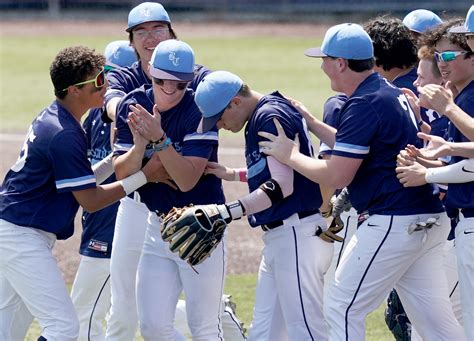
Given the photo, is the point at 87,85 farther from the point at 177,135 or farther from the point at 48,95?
the point at 48,95

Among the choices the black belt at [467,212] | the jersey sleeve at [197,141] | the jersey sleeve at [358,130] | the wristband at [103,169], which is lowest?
the wristband at [103,169]

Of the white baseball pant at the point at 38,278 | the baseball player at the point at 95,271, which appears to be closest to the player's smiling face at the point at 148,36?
the baseball player at the point at 95,271

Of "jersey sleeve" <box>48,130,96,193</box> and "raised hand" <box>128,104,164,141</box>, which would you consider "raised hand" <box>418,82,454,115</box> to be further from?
"jersey sleeve" <box>48,130,96,193</box>

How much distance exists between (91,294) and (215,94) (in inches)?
81.4

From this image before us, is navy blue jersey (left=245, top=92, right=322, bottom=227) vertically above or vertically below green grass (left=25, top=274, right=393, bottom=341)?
above

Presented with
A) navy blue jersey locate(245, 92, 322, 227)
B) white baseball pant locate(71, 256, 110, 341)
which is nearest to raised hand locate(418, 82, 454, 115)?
navy blue jersey locate(245, 92, 322, 227)

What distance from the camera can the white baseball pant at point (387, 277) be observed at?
5.77m

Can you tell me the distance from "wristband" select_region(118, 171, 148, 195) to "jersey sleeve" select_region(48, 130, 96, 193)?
27 centimetres

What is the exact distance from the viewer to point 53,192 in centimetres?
620

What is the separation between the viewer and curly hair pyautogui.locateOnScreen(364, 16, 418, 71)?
23.2 feet

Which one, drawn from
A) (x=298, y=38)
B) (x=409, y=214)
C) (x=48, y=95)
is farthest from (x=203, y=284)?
(x=298, y=38)

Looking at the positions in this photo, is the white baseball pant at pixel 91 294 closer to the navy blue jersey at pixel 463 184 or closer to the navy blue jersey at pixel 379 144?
the navy blue jersey at pixel 379 144

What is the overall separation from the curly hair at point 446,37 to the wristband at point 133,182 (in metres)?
1.94

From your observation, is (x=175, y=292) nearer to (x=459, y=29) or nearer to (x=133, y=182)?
(x=133, y=182)
